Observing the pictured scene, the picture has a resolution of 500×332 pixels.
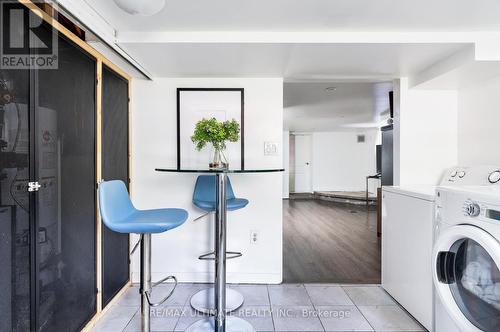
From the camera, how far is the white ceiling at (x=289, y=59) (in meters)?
1.83

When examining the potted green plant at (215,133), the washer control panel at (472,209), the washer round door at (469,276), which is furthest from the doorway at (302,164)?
the washer control panel at (472,209)

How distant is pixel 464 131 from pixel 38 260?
3.34 meters

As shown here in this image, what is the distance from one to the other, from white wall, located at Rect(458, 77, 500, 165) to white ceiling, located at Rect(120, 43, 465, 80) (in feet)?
1.89

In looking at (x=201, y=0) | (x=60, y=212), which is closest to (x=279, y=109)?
(x=201, y=0)

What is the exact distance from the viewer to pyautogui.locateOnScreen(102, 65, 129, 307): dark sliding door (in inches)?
78.5

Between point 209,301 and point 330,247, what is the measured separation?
6.29 ft

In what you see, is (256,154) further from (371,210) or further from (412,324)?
(371,210)

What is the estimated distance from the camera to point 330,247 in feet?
11.3

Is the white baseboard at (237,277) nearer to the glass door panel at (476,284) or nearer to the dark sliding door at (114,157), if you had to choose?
the dark sliding door at (114,157)

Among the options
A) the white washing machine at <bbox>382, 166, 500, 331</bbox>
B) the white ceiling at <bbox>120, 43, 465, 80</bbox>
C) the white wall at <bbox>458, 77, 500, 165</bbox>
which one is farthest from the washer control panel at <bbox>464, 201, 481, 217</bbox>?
the white wall at <bbox>458, 77, 500, 165</bbox>

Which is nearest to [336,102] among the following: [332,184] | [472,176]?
[472,176]

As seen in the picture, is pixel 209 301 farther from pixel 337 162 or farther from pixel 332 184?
pixel 337 162

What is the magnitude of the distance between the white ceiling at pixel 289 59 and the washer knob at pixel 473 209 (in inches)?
45.8

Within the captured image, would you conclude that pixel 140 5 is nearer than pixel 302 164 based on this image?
Yes
